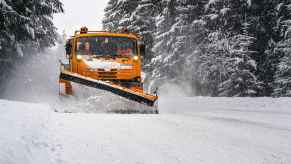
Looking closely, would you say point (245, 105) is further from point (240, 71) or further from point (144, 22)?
point (144, 22)

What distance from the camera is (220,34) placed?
20.1m

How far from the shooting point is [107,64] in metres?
10.8

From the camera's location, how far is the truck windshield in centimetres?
1119

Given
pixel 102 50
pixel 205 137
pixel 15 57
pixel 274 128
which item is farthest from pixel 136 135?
pixel 15 57

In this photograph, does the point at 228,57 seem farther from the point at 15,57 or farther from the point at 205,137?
the point at 205,137

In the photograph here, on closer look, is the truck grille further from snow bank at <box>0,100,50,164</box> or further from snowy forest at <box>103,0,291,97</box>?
snowy forest at <box>103,0,291,97</box>

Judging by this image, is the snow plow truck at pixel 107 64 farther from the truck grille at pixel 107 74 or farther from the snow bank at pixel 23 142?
the snow bank at pixel 23 142

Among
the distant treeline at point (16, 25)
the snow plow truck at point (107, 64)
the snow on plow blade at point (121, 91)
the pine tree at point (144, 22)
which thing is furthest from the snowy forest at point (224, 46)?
the snow on plow blade at point (121, 91)

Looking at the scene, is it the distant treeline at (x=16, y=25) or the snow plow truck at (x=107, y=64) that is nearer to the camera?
the snow plow truck at (x=107, y=64)

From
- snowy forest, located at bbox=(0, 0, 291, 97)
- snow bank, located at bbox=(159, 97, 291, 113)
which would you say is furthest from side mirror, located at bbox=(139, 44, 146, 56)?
snowy forest, located at bbox=(0, 0, 291, 97)

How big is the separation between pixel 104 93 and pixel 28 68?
40.7 ft

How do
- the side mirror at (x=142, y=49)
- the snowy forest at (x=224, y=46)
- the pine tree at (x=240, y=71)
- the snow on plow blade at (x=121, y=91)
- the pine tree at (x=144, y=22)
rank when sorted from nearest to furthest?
the snow on plow blade at (x=121, y=91) < the side mirror at (x=142, y=49) < the pine tree at (x=240, y=71) < the snowy forest at (x=224, y=46) < the pine tree at (x=144, y=22)

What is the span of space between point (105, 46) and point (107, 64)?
808 mm

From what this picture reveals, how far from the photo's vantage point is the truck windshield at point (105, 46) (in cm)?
1119
